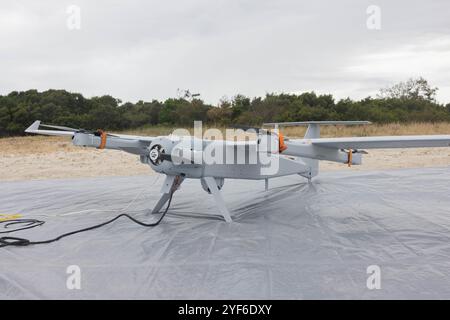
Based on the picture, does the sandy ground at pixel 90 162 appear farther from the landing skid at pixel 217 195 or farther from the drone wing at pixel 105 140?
the landing skid at pixel 217 195

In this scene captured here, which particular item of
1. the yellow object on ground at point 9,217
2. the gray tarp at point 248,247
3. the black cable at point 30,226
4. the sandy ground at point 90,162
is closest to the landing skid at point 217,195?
the gray tarp at point 248,247

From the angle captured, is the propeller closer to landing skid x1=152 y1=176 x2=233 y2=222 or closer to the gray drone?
the gray drone

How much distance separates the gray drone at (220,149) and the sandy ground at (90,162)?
24.8 feet

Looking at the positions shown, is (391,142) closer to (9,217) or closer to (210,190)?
(210,190)

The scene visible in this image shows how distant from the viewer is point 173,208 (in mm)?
6848

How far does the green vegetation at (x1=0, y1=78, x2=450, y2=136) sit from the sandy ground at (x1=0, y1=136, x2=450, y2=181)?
1118cm

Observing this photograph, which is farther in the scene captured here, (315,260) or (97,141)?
(97,141)

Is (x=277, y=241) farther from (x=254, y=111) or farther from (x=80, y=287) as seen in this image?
(x=254, y=111)

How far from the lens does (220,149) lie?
5961mm

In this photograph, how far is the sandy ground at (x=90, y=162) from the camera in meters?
14.6

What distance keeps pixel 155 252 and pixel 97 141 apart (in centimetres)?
237
